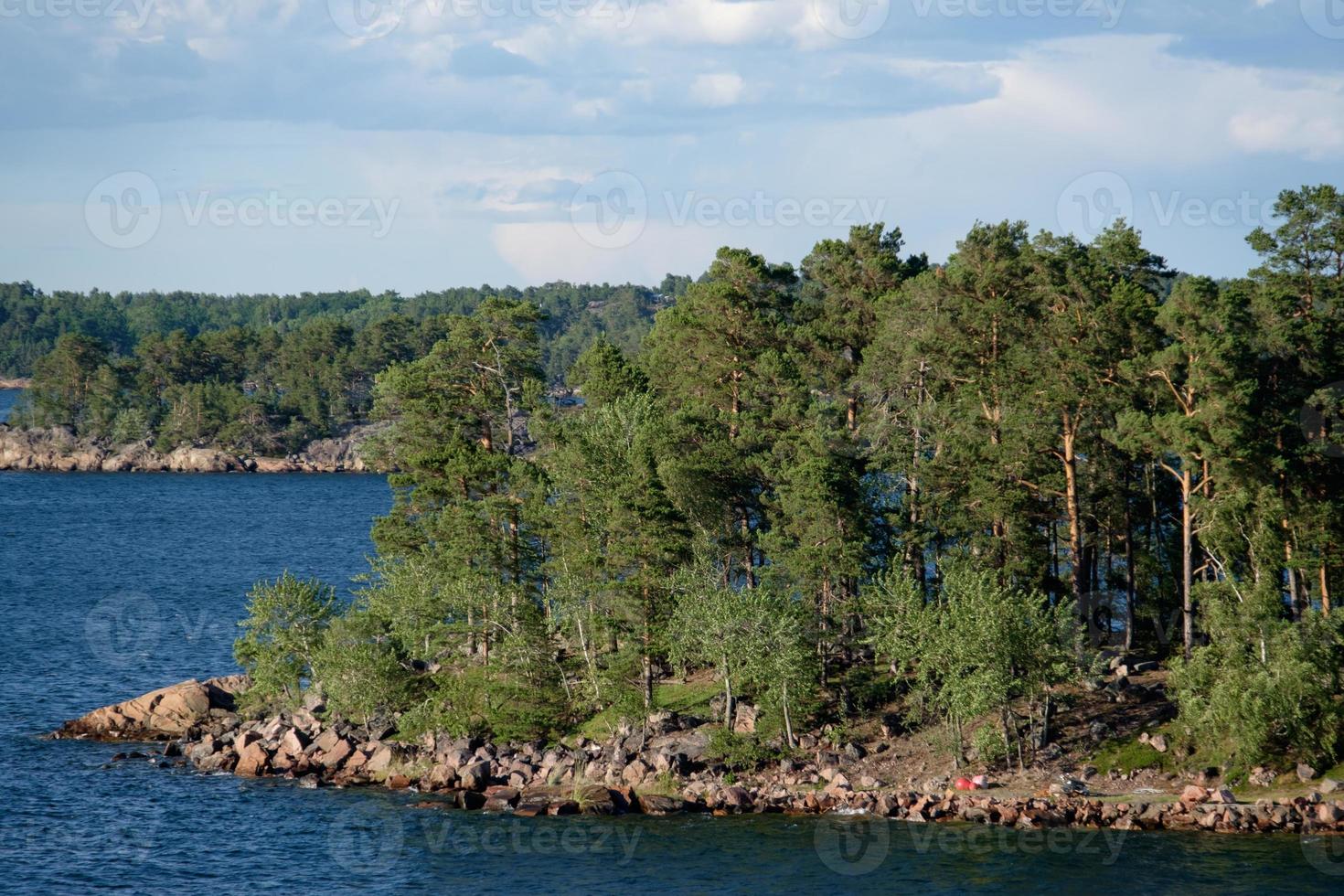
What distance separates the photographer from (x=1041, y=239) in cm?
6656

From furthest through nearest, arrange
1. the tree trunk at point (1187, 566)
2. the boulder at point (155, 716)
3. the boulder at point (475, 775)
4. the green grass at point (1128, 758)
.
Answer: the boulder at point (155, 716), the boulder at point (475, 775), the tree trunk at point (1187, 566), the green grass at point (1128, 758)

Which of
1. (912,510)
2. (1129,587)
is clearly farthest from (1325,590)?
(912,510)

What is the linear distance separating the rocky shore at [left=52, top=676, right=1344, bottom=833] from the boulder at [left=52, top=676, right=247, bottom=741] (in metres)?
0.08

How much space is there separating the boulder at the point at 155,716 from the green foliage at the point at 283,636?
3555 mm

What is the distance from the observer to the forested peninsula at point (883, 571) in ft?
186

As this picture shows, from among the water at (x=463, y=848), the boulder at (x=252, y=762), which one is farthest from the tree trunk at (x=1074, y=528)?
the boulder at (x=252, y=762)

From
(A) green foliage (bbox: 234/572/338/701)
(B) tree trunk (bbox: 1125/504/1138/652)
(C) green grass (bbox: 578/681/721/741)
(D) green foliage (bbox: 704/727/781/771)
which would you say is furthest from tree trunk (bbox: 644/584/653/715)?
(B) tree trunk (bbox: 1125/504/1138/652)

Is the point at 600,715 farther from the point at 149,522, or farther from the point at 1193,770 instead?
the point at 149,522

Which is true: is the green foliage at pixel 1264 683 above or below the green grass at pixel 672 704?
above

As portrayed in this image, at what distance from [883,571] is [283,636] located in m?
31.4

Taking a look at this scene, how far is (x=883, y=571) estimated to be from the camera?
210 feet

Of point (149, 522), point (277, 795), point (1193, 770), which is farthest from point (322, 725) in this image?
point (149, 522)

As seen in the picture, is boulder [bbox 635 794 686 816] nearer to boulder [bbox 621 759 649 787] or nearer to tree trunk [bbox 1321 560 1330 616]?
boulder [bbox 621 759 649 787]

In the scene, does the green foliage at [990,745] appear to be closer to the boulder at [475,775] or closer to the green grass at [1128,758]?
the green grass at [1128,758]
